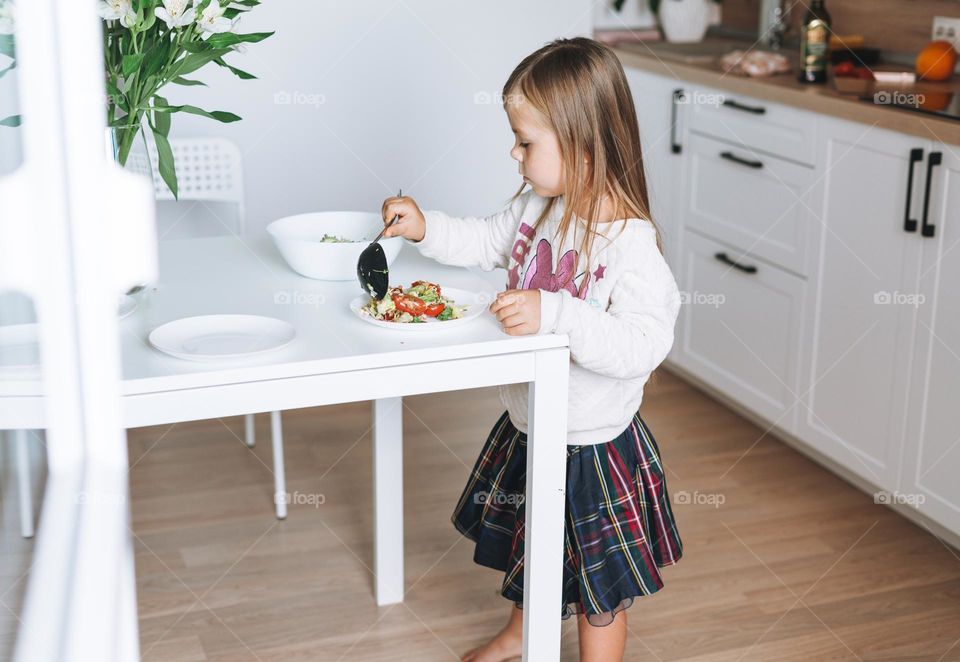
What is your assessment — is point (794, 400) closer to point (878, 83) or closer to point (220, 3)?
point (878, 83)

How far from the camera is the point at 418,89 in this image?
282 cm

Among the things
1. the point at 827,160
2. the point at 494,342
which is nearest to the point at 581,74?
the point at 494,342

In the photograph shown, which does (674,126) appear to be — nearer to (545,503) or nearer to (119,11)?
(545,503)

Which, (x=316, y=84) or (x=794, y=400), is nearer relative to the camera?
(x=794, y=400)

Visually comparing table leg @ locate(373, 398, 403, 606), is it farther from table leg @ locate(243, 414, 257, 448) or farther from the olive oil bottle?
the olive oil bottle

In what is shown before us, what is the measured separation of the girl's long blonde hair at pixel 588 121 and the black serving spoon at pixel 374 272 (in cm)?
25

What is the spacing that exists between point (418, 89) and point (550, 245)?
4.53 ft

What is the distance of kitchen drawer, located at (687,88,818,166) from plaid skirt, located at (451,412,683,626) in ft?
3.46

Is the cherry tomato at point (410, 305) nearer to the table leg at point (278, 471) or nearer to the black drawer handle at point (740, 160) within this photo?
the table leg at point (278, 471)

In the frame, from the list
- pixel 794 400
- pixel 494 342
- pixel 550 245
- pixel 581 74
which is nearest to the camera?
pixel 494 342

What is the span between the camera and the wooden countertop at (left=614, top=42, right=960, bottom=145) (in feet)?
6.69

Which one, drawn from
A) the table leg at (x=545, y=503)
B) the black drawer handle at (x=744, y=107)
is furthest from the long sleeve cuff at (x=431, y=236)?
the black drawer handle at (x=744, y=107)

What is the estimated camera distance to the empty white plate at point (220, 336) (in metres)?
1.25

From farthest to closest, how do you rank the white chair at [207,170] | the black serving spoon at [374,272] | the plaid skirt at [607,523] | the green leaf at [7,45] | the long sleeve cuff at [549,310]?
the white chair at [207,170]
the plaid skirt at [607,523]
the black serving spoon at [374,272]
the long sleeve cuff at [549,310]
the green leaf at [7,45]
